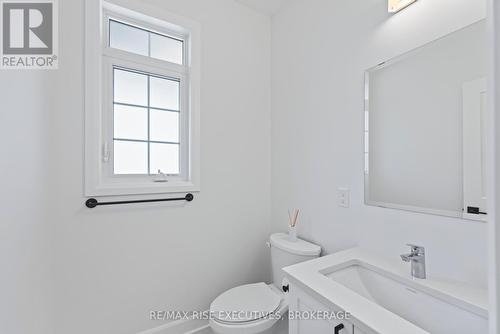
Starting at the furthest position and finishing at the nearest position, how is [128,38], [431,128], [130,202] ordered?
[128,38] < [130,202] < [431,128]

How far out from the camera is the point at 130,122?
1579 mm

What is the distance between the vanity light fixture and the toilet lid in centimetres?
164

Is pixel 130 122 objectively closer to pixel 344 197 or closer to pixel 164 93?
pixel 164 93

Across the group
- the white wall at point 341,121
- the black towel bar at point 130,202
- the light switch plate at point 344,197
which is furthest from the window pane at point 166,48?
the light switch plate at point 344,197

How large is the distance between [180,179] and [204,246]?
0.52 m

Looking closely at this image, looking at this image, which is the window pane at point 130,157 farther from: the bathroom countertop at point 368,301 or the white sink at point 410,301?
the white sink at point 410,301

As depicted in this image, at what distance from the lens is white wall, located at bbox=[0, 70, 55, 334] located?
0.91 m

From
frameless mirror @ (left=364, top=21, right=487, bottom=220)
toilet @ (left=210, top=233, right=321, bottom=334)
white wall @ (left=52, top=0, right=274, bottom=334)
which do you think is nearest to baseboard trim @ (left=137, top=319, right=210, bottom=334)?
white wall @ (left=52, top=0, right=274, bottom=334)

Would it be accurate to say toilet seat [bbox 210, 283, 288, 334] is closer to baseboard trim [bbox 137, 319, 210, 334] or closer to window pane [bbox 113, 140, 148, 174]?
baseboard trim [bbox 137, 319, 210, 334]

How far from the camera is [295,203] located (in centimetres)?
175

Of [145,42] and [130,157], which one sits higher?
[145,42]

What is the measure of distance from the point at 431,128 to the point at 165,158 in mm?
1555

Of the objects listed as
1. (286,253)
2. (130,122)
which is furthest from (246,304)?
(130,122)

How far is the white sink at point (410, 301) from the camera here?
767mm
